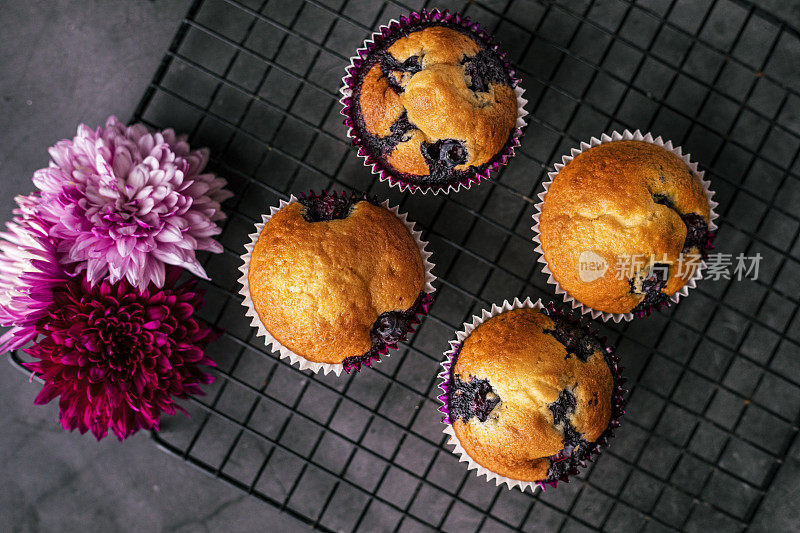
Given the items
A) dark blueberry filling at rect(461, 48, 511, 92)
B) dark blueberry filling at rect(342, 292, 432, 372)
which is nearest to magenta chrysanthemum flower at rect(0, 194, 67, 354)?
dark blueberry filling at rect(342, 292, 432, 372)

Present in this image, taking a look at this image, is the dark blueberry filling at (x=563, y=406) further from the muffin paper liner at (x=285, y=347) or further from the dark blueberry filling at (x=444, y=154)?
the dark blueberry filling at (x=444, y=154)

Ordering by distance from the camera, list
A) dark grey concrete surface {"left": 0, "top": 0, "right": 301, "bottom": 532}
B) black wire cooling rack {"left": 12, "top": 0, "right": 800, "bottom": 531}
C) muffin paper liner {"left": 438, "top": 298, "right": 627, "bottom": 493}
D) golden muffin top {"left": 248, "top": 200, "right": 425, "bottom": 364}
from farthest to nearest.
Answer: dark grey concrete surface {"left": 0, "top": 0, "right": 301, "bottom": 532}
black wire cooling rack {"left": 12, "top": 0, "right": 800, "bottom": 531}
muffin paper liner {"left": 438, "top": 298, "right": 627, "bottom": 493}
golden muffin top {"left": 248, "top": 200, "right": 425, "bottom": 364}

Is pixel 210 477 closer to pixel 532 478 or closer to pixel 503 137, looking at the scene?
pixel 532 478

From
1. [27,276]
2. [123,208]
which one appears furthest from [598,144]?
[27,276]

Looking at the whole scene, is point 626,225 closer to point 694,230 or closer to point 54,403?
point 694,230

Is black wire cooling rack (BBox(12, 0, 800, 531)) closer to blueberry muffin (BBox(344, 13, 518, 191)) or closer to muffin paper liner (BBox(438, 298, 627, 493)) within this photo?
muffin paper liner (BBox(438, 298, 627, 493))
